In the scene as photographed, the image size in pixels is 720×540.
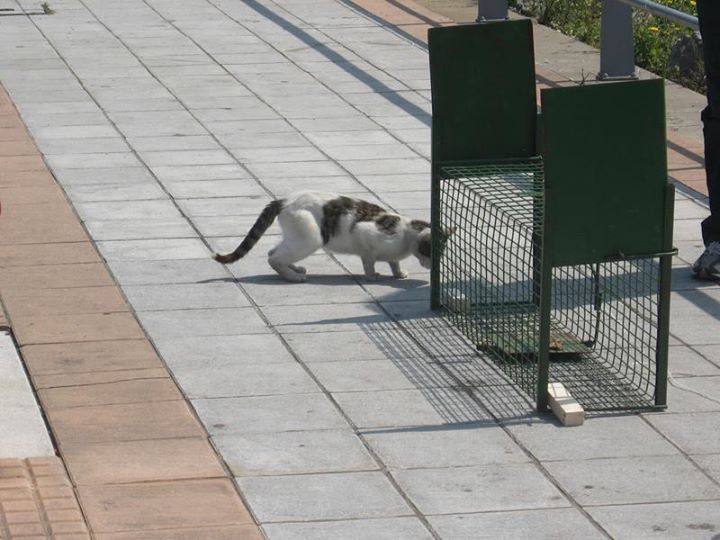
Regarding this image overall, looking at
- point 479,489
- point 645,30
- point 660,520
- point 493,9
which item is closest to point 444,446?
point 479,489

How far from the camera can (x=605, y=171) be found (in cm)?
668

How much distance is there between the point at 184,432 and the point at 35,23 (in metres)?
11.2

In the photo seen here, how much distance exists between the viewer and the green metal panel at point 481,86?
8133 mm

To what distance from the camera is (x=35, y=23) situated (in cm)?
1698

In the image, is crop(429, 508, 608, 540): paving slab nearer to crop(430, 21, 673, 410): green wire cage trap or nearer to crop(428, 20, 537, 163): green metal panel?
crop(430, 21, 673, 410): green wire cage trap

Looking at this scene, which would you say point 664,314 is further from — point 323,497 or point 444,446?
point 323,497

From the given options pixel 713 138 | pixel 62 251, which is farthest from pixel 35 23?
pixel 713 138

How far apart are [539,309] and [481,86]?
5.60 feet

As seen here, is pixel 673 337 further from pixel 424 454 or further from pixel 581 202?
pixel 424 454

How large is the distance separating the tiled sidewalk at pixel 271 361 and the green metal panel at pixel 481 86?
3.12ft

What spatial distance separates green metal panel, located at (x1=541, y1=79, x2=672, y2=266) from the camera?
21.6ft

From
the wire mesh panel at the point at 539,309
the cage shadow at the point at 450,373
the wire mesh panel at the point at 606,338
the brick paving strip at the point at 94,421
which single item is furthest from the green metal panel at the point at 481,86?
the brick paving strip at the point at 94,421

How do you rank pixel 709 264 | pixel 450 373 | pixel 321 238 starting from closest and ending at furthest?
1. pixel 450 373
2. pixel 321 238
3. pixel 709 264

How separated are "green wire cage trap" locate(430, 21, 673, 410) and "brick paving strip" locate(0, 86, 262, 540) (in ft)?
5.32
